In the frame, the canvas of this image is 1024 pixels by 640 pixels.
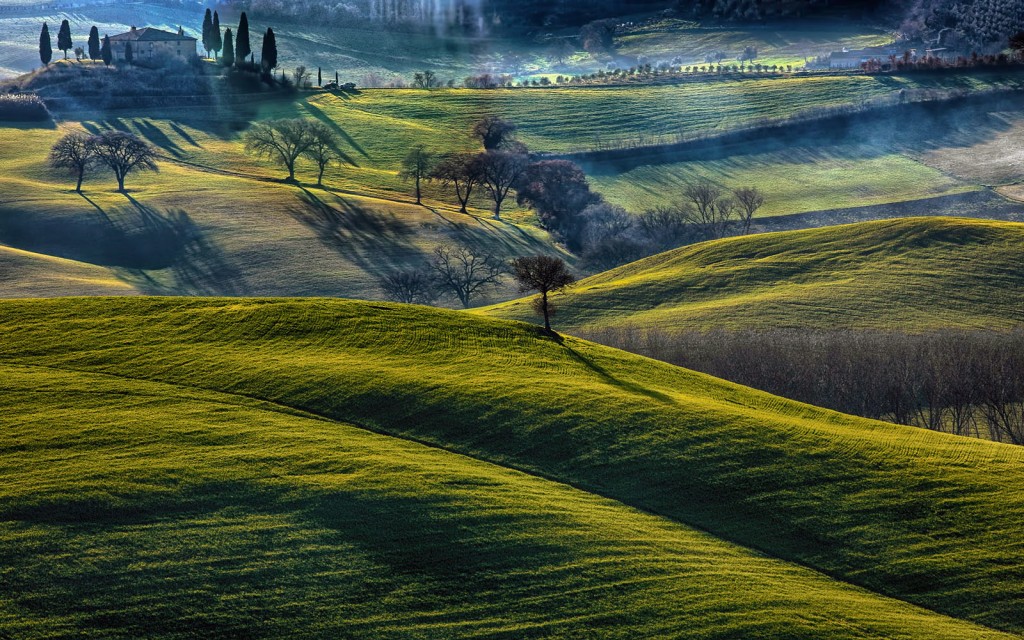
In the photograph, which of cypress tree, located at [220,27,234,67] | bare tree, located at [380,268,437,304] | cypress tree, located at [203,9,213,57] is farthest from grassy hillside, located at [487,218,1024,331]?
cypress tree, located at [203,9,213,57]

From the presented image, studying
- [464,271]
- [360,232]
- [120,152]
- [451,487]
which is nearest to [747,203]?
[464,271]

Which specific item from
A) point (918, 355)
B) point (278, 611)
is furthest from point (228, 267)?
point (278, 611)

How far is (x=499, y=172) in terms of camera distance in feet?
397

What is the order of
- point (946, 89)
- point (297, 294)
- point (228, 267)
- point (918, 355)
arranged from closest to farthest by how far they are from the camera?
point (918, 355)
point (297, 294)
point (228, 267)
point (946, 89)

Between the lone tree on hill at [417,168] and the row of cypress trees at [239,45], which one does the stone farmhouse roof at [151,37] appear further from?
the lone tree on hill at [417,168]

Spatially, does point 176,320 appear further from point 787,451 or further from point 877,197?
point 877,197

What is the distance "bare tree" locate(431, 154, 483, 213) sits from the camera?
11781 centimetres

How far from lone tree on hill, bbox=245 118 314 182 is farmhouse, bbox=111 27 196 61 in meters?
26.4

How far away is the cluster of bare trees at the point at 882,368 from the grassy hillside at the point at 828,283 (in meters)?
3.26

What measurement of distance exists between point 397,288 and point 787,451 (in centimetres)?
5417

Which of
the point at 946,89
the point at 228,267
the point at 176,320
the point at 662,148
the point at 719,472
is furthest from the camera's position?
the point at 946,89

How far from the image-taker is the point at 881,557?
34.6m

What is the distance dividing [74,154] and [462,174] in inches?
1574

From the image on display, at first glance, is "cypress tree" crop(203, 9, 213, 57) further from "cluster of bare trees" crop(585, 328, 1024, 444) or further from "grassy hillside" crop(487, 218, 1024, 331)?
"cluster of bare trees" crop(585, 328, 1024, 444)
